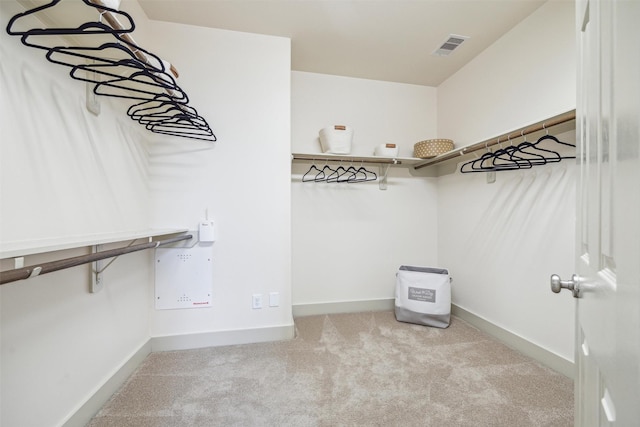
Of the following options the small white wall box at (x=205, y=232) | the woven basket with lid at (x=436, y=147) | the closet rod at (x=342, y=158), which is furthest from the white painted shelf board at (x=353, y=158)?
the small white wall box at (x=205, y=232)

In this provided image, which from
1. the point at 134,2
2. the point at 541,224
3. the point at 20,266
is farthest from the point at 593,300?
the point at 134,2

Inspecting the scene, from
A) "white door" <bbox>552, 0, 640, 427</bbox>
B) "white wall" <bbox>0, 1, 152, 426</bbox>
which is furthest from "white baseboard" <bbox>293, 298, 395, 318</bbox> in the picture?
"white door" <bbox>552, 0, 640, 427</bbox>

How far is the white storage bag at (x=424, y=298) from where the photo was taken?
7.38ft

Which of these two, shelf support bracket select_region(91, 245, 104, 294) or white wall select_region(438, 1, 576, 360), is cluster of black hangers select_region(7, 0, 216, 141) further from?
white wall select_region(438, 1, 576, 360)

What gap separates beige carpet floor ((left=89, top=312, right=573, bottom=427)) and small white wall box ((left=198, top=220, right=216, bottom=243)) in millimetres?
803

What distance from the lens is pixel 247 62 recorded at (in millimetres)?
2049

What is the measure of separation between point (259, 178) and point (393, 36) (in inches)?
60.8

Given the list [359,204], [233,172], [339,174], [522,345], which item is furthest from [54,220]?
[522,345]

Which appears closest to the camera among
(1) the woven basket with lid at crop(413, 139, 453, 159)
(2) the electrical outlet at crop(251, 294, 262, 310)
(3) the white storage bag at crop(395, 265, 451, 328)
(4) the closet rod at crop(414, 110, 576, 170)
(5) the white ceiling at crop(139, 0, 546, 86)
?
(4) the closet rod at crop(414, 110, 576, 170)

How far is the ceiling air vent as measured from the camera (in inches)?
82.2

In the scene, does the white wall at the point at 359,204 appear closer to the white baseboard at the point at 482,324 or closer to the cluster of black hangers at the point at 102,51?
the white baseboard at the point at 482,324

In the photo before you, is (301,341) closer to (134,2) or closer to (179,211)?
(179,211)

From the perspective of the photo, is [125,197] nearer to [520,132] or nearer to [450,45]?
[520,132]

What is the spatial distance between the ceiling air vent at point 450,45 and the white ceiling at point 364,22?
0.15ft
